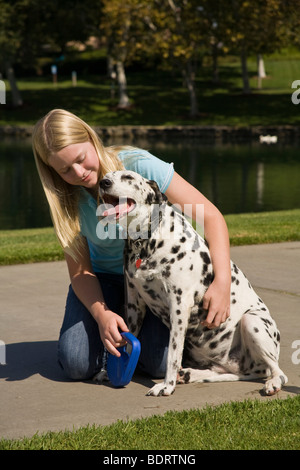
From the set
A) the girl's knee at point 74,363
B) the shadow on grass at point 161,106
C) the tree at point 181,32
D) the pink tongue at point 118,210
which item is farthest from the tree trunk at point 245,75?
the pink tongue at point 118,210

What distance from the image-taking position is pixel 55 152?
15.5ft

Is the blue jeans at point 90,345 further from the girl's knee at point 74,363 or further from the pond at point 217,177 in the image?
the pond at point 217,177

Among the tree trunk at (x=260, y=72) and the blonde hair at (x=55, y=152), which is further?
the tree trunk at (x=260, y=72)

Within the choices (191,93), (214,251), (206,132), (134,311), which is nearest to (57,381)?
(134,311)

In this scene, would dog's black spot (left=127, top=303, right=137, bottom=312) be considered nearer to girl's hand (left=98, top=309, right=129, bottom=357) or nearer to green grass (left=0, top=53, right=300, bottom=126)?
girl's hand (left=98, top=309, right=129, bottom=357)

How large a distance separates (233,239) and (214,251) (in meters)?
5.47

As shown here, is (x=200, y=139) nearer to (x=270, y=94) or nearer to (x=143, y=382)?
(x=270, y=94)

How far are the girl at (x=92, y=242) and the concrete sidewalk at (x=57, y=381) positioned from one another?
10.3 inches

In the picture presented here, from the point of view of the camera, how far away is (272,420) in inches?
163

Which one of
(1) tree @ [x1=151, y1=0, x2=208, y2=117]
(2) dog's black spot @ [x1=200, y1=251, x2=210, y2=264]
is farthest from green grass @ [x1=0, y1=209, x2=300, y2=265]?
(1) tree @ [x1=151, y1=0, x2=208, y2=117]

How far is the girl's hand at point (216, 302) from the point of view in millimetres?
4676

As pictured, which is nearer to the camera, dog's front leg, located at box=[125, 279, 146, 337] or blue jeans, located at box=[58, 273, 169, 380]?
dog's front leg, located at box=[125, 279, 146, 337]

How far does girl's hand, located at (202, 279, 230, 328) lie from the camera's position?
15.3 ft

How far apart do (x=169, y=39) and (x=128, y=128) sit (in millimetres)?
6515
